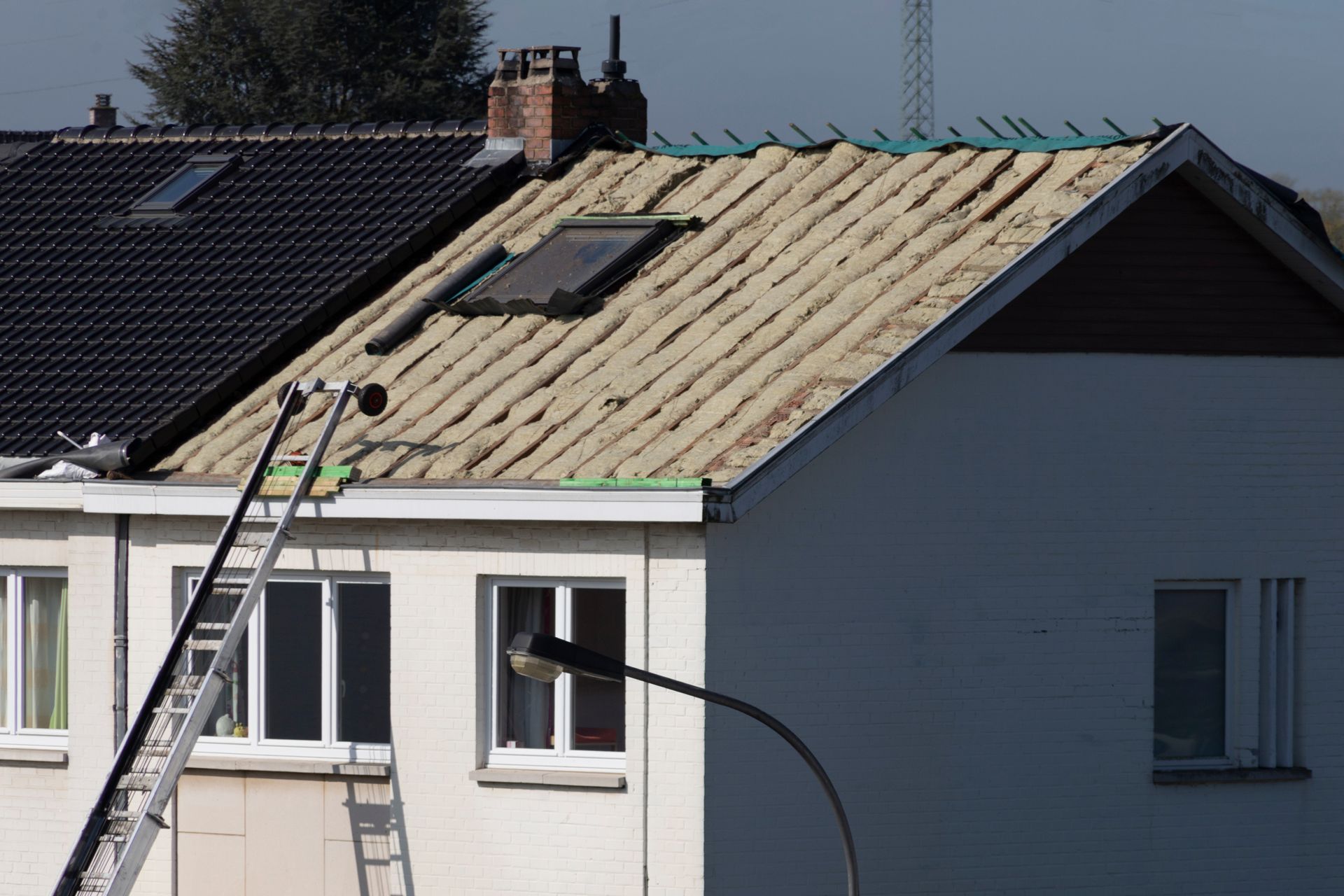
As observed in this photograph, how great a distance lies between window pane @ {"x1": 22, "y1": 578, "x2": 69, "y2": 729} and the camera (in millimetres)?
16016

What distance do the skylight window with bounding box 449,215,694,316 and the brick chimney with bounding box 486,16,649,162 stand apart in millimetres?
2016

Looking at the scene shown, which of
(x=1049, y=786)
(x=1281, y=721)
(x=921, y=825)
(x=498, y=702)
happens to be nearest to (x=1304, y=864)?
(x=1281, y=721)

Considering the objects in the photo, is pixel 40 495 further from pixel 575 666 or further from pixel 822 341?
pixel 575 666

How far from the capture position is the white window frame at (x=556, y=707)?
14039 mm

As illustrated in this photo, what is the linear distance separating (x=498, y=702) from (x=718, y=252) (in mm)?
4503

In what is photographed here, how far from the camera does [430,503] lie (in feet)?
45.9

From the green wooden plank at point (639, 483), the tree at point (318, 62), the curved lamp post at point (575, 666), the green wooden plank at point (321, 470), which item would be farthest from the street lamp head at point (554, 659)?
the tree at point (318, 62)

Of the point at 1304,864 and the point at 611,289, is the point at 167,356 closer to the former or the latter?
the point at 611,289

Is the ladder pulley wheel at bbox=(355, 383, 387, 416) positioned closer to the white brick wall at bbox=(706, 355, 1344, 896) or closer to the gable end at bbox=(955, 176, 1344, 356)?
the white brick wall at bbox=(706, 355, 1344, 896)

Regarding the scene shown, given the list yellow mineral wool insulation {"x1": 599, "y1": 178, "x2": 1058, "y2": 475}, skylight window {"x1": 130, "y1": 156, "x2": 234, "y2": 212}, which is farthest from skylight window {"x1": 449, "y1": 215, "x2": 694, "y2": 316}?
skylight window {"x1": 130, "y1": 156, "x2": 234, "y2": 212}

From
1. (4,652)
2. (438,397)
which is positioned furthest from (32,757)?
(438,397)

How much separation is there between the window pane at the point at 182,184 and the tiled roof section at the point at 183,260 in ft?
0.83

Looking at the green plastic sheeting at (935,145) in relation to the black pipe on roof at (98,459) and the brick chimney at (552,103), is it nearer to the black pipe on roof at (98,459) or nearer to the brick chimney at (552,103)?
the brick chimney at (552,103)

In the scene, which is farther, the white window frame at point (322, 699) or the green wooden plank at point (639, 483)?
the white window frame at point (322, 699)
